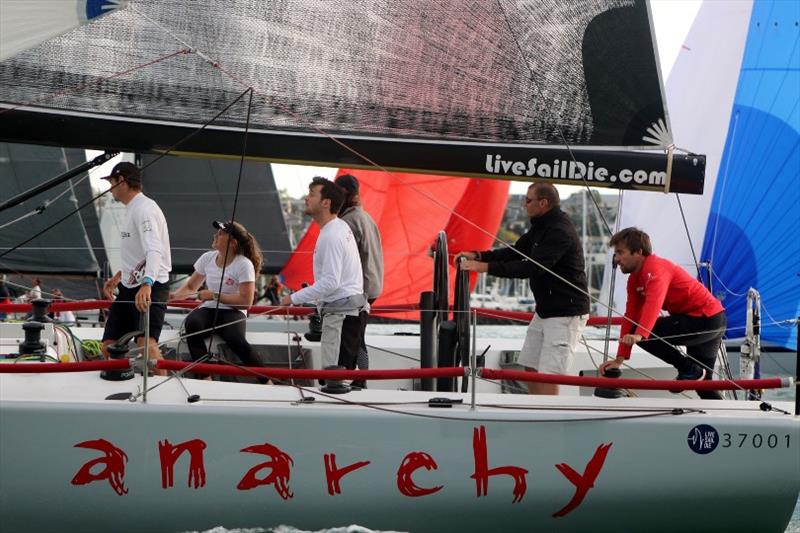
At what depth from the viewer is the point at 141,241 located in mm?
4914

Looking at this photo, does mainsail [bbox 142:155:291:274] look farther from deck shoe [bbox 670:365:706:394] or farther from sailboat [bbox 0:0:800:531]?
deck shoe [bbox 670:365:706:394]

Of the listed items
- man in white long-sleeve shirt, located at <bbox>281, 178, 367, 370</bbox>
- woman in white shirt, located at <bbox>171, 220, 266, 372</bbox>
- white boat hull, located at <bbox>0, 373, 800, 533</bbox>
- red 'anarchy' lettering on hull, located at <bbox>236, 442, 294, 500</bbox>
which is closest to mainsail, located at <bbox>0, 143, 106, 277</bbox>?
woman in white shirt, located at <bbox>171, 220, 266, 372</bbox>

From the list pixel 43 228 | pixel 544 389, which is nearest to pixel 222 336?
pixel 544 389

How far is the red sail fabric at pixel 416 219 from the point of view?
14.9m

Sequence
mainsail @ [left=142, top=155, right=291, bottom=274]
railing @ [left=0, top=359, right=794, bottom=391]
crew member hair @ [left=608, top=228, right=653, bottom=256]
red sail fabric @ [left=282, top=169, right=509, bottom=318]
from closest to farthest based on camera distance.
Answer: railing @ [left=0, top=359, right=794, bottom=391] → crew member hair @ [left=608, top=228, right=653, bottom=256] → mainsail @ [left=142, top=155, right=291, bottom=274] → red sail fabric @ [left=282, top=169, right=509, bottom=318]

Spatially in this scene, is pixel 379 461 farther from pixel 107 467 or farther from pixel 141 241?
pixel 141 241

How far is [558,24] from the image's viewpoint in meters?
4.94

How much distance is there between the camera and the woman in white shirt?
525cm

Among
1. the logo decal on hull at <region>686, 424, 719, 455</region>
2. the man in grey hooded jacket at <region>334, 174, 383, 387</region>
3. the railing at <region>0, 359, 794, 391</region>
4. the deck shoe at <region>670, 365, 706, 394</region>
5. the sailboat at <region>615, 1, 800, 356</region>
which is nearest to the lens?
the railing at <region>0, 359, 794, 391</region>

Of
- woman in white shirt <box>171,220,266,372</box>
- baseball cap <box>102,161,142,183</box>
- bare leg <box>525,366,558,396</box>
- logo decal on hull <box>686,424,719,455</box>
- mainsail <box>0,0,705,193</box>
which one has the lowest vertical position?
logo decal on hull <box>686,424,719,455</box>

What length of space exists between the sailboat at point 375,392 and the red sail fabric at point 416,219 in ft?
32.3

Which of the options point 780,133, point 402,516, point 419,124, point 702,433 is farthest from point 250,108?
point 780,133

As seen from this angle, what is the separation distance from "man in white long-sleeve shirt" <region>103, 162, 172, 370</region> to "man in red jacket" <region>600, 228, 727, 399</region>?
6.91 feet

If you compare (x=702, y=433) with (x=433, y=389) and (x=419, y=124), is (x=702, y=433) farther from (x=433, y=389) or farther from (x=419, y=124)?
(x=419, y=124)
